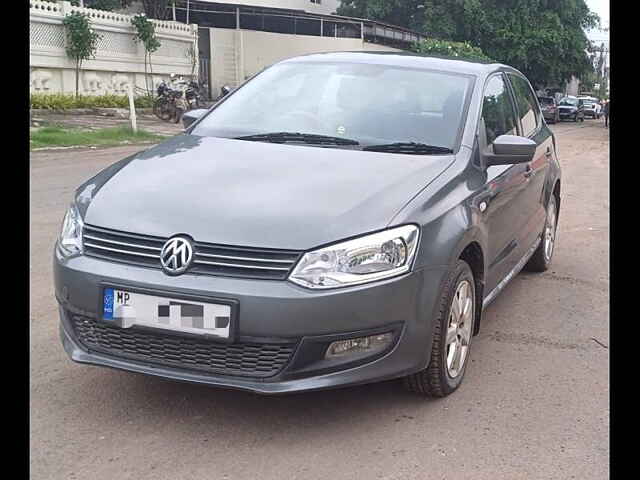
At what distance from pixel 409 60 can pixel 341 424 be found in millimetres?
2363

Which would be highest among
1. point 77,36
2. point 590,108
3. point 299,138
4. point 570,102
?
point 77,36

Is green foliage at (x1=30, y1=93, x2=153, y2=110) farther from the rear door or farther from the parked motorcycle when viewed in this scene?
the rear door

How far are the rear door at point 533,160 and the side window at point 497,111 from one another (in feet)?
0.87

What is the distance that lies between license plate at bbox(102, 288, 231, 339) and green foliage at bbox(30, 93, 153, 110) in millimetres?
17783

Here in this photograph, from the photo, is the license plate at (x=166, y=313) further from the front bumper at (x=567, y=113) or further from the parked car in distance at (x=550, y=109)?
the front bumper at (x=567, y=113)

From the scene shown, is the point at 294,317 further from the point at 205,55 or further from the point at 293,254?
the point at 205,55

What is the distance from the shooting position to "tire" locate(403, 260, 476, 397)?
11.0ft

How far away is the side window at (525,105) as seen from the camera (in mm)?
5418

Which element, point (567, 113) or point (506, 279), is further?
point (567, 113)

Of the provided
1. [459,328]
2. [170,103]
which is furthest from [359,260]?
[170,103]

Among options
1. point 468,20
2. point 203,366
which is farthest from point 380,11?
point 203,366

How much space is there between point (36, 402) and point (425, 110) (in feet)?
8.11

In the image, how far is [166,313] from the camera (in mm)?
2973

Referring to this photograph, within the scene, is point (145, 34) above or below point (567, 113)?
above
